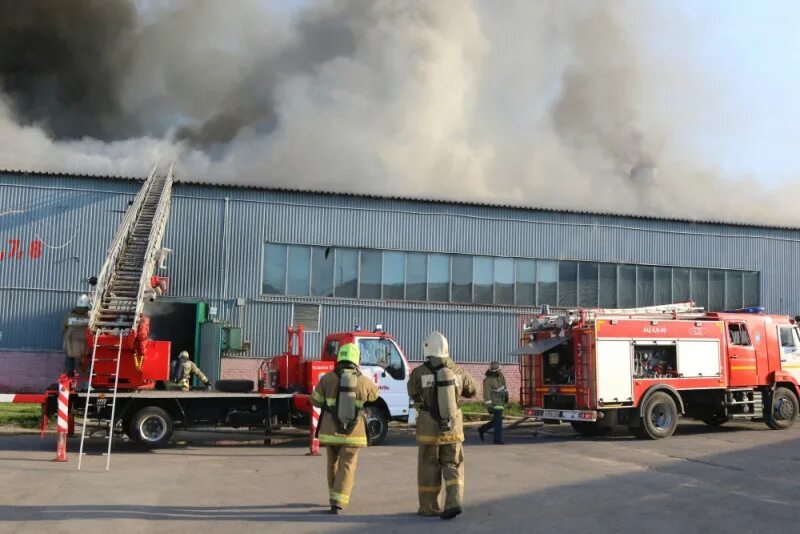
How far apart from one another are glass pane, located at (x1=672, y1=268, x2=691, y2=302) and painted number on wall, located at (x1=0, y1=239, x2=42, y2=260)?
1874cm

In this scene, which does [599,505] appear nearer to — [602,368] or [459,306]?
[602,368]

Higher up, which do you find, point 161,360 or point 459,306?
point 459,306

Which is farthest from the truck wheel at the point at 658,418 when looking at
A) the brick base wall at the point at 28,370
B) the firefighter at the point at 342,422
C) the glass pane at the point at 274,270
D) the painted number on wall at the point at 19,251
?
the painted number on wall at the point at 19,251

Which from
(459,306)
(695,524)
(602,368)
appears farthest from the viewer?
(459,306)

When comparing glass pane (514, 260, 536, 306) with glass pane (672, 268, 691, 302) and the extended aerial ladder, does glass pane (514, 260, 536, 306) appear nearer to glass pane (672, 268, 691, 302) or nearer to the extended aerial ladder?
glass pane (672, 268, 691, 302)

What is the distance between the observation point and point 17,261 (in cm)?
1986

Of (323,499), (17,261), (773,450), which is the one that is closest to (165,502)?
(323,499)

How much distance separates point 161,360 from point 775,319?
11.8 metres

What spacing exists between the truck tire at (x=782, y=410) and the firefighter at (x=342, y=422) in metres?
10.7

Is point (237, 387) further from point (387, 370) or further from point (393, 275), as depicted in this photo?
point (393, 275)

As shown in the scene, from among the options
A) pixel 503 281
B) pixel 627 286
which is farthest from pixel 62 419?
pixel 627 286

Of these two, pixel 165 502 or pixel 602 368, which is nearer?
pixel 165 502

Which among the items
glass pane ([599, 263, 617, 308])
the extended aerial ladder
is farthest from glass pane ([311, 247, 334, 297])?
glass pane ([599, 263, 617, 308])

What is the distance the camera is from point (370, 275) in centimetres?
2134
